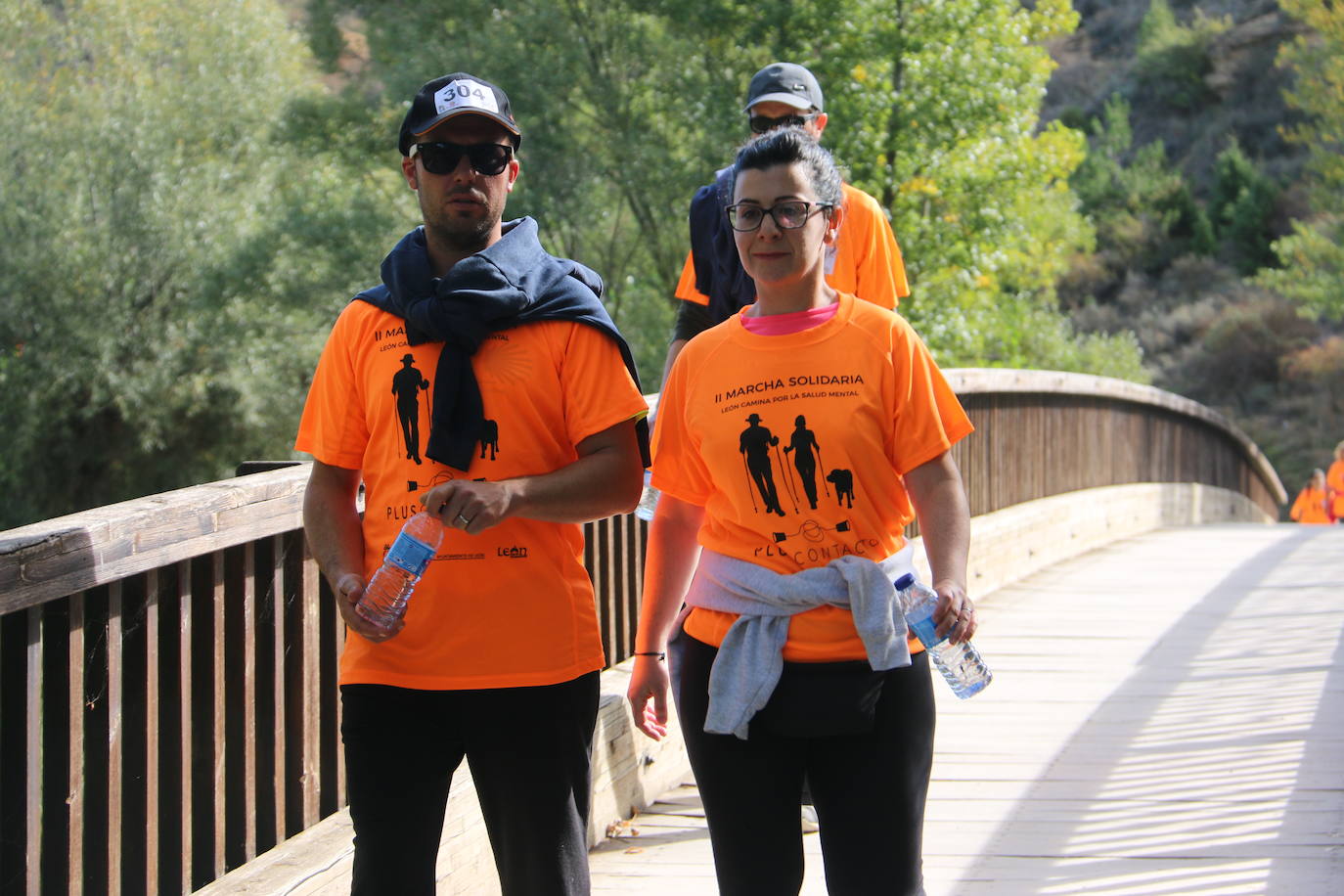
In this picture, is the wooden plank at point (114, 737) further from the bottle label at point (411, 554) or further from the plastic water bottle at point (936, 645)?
the plastic water bottle at point (936, 645)

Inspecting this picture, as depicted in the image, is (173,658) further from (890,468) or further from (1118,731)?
(1118,731)

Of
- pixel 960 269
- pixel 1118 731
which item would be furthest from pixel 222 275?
pixel 1118 731

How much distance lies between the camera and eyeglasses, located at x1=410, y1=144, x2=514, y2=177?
2.73m

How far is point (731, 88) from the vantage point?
24.6 meters

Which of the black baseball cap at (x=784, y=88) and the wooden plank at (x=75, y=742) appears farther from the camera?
the black baseball cap at (x=784, y=88)

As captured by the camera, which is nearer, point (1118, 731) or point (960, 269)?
point (1118, 731)

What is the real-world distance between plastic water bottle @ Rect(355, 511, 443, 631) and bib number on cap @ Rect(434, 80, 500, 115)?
0.73m

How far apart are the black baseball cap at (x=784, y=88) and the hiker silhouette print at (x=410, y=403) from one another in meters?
1.60

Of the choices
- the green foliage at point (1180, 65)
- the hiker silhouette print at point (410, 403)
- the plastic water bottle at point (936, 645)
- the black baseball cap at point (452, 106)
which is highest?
the green foliage at point (1180, 65)

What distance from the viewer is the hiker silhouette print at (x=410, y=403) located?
2.69 meters

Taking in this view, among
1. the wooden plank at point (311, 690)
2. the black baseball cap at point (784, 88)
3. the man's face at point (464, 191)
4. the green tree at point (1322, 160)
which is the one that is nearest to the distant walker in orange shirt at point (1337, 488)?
the green tree at point (1322, 160)

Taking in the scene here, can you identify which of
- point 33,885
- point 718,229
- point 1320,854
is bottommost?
point 1320,854

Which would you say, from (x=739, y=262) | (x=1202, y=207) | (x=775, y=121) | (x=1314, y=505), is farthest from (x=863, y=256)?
(x=1202, y=207)

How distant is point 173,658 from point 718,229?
1.89 meters
